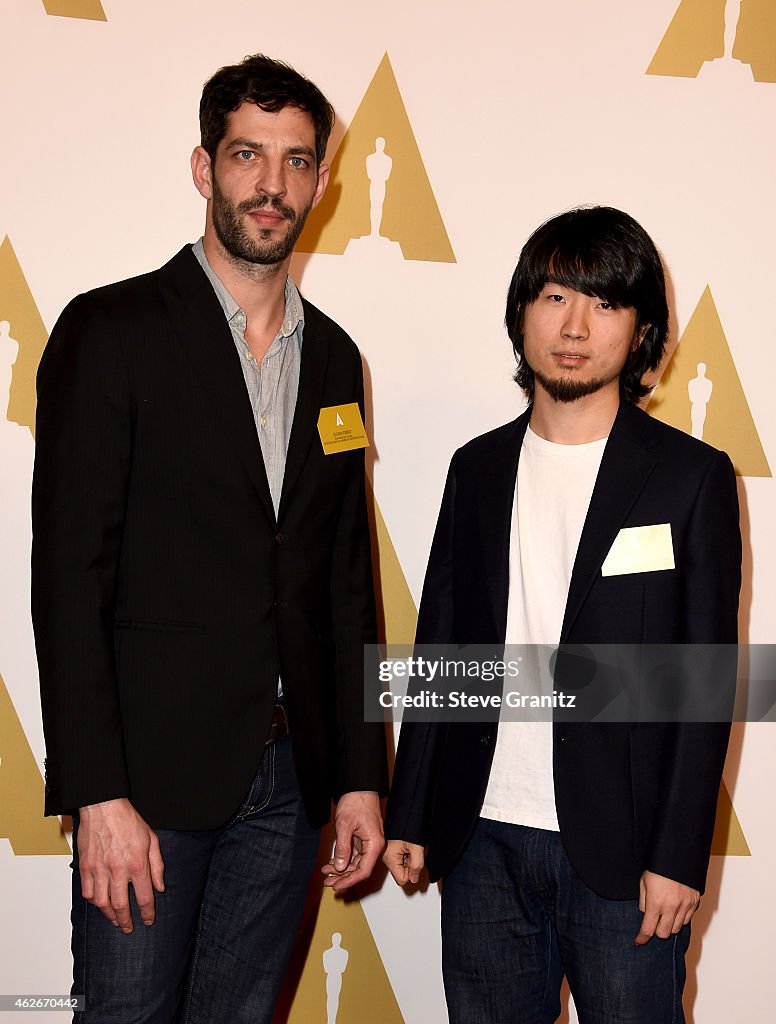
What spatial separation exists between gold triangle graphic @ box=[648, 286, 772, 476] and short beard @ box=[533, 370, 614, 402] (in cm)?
83

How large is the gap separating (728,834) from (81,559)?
75.5 inches

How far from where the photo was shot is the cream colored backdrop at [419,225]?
2438mm

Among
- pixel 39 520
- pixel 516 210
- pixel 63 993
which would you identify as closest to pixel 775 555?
pixel 516 210

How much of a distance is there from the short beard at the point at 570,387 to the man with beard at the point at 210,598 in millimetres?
393

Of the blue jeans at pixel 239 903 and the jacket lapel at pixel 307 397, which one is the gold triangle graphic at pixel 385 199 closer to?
the jacket lapel at pixel 307 397

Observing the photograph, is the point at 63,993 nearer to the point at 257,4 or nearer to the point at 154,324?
the point at 154,324

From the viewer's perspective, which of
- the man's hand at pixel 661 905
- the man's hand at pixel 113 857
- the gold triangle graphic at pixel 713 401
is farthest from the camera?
the gold triangle graphic at pixel 713 401

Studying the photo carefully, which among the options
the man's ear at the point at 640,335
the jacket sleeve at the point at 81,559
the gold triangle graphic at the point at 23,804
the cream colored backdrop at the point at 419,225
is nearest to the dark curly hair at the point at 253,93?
the jacket sleeve at the point at 81,559

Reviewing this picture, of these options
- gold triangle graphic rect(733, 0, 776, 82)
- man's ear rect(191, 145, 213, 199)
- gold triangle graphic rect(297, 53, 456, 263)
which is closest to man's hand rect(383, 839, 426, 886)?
man's ear rect(191, 145, 213, 199)

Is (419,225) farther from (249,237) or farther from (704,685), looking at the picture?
(704,685)

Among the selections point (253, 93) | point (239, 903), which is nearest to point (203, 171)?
point (253, 93)

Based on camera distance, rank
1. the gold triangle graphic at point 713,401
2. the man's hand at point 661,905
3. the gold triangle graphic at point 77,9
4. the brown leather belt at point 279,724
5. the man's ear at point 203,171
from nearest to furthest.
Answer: the man's hand at point 661,905 < the brown leather belt at point 279,724 < the man's ear at point 203,171 < the gold triangle graphic at point 77,9 < the gold triangle graphic at point 713,401

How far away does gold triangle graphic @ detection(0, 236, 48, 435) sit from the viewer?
7.99 ft

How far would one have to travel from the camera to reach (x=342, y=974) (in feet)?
8.63
